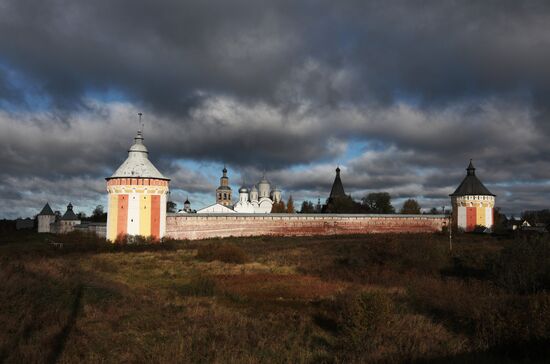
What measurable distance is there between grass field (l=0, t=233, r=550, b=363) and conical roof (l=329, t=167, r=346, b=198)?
43.9m

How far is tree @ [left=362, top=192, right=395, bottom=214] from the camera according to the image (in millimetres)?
63066

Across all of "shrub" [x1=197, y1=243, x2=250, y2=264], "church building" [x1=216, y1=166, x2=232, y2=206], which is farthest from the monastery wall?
"church building" [x1=216, y1=166, x2=232, y2=206]

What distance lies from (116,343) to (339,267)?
1172 centimetres

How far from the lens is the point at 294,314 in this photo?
10016 mm

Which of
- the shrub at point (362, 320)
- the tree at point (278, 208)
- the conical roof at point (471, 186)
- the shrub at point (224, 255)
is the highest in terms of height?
the conical roof at point (471, 186)

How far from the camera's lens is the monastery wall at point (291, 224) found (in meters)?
32.4

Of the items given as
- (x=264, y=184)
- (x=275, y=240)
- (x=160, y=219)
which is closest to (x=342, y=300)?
(x=160, y=219)

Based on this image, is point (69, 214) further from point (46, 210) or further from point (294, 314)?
point (294, 314)

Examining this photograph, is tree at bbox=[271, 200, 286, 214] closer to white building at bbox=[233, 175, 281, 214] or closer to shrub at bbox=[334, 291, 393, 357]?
white building at bbox=[233, 175, 281, 214]

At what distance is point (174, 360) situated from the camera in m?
6.36

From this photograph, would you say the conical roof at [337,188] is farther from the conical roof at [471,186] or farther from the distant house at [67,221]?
the distant house at [67,221]

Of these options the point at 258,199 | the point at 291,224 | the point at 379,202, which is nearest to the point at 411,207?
the point at 379,202

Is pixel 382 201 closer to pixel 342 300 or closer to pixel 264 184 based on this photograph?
pixel 264 184

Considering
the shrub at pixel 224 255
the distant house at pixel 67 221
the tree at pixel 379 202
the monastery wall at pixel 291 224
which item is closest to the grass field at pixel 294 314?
the shrub at pixel 224 255
